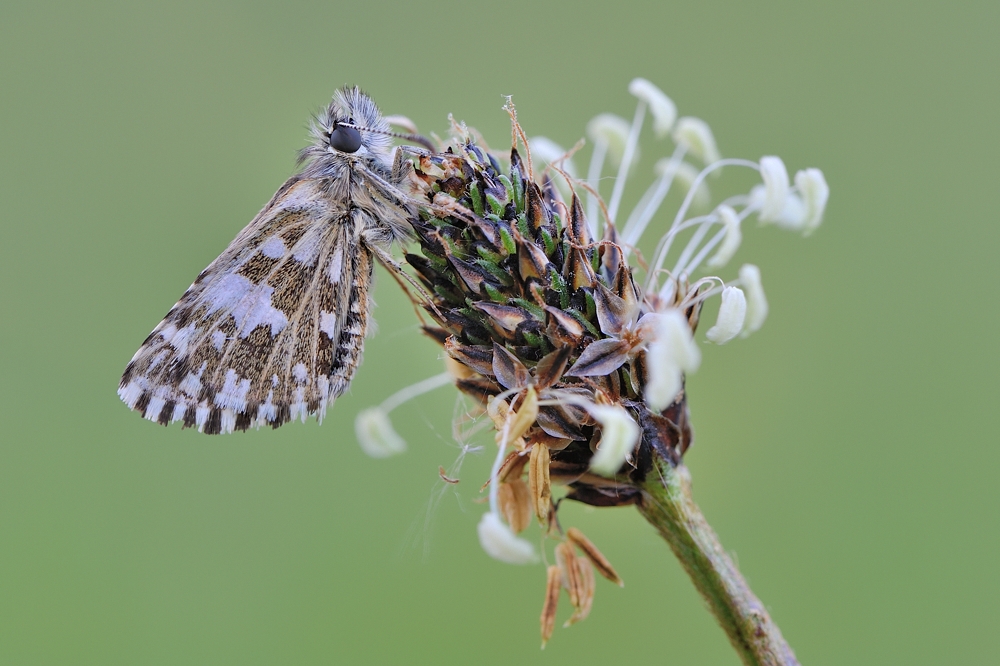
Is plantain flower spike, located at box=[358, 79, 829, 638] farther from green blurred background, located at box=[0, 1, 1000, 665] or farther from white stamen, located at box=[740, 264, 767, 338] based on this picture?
green blurred background, located at box=[0, 1, 1000, 665]

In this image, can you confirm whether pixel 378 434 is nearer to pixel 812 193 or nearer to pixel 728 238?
pixel 728 238

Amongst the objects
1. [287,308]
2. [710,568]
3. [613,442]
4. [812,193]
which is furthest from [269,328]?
[812,193]

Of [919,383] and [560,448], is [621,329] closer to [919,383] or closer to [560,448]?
[560,448]

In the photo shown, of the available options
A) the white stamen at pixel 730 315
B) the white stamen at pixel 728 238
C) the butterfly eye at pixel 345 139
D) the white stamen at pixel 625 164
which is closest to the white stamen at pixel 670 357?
the white stamen at pixel 730 315

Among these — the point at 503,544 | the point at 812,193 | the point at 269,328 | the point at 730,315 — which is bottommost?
the point at 503,544

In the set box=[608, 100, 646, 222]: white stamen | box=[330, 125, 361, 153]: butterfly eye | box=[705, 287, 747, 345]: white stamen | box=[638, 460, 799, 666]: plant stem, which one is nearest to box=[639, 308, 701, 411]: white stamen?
box=[705, 287, 747, 345]: white stamen
